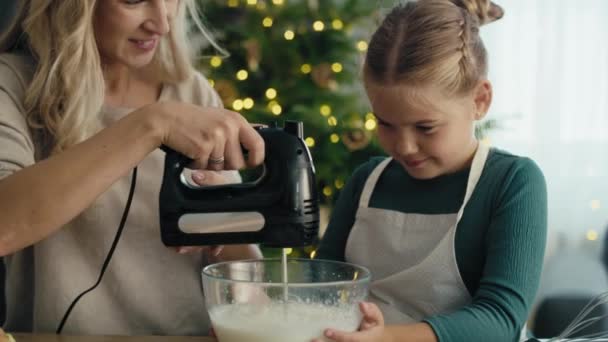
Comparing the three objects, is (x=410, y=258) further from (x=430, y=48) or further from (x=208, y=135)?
(x=208, y=135)

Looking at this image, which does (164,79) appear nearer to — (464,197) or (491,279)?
(464,197)

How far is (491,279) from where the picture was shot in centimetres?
120

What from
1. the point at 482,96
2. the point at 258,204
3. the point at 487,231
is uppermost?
the point at 482,96

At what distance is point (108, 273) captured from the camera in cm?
141

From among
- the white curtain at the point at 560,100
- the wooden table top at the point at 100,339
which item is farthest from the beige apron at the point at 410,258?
the white curtain at the point at 560,100

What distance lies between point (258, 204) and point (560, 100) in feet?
8.15

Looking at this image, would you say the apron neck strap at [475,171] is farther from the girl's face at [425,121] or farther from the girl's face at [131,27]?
the girl's face at [131,27]

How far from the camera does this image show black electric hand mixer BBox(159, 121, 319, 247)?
1.03 metres

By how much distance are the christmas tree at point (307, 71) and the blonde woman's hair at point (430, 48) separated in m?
1.34

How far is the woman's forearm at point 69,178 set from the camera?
3.55ft

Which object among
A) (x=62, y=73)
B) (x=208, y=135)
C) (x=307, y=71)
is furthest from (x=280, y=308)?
(x=307, y=71)

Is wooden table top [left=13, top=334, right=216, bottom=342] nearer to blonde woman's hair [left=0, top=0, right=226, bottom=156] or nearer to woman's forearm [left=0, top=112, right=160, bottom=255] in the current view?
woman's forearm [left=0, top=112, right=160, bottom=255]

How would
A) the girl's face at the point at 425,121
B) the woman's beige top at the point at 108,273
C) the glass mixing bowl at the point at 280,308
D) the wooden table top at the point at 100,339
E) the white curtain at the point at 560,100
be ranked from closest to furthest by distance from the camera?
the glass mixing bowl at the point at 280,308
the wooden table top at the point at 100,339
the girl's face at the point at 425,121
the woman's beige top at the point at 108,273
the white curtain at the point at 560,100

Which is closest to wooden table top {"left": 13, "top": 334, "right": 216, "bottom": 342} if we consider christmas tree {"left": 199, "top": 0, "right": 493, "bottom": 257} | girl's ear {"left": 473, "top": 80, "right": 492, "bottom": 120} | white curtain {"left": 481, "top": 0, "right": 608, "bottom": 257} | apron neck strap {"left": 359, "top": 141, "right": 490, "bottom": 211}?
apron neck strap {"left": 359, "top": 141, "right": 490, "bottom": 211}
